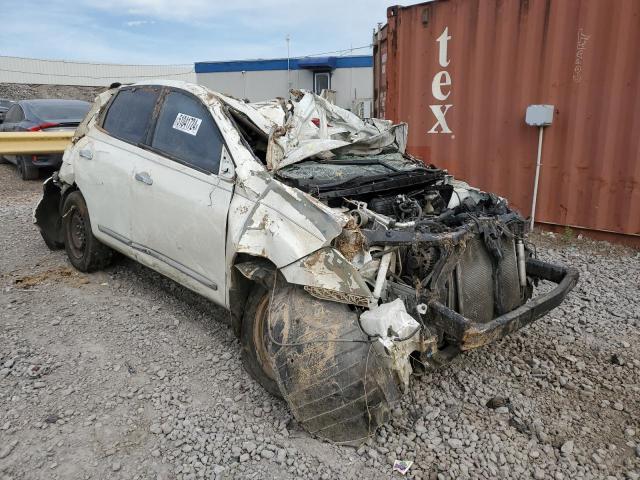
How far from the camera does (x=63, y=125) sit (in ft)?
32.5

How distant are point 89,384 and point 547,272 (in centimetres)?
311

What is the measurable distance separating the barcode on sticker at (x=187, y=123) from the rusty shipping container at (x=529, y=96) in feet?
14.4

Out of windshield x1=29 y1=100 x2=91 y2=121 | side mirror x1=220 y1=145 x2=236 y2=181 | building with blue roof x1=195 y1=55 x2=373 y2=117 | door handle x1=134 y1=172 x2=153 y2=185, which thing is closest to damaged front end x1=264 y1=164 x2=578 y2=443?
side mirror x1=220 y1=145 x2=236 y2=181

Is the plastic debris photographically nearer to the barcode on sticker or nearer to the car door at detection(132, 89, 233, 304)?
the car door at detection(132, 89, 233, 304)

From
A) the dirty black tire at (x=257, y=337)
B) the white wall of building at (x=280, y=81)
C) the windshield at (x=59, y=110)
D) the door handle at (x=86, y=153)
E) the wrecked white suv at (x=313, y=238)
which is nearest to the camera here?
the wrecked white suv at (x=313, y=238)

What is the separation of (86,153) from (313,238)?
2.83 meters

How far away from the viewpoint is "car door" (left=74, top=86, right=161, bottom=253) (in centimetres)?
415

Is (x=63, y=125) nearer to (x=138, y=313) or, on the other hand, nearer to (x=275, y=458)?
(x=138, y=313)

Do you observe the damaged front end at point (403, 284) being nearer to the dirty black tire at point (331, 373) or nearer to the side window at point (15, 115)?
the dirty black tire at point (331, 373)

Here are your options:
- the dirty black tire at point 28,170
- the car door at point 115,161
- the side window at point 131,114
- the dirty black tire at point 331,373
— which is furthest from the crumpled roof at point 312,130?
the dirty black tire at point 28,170

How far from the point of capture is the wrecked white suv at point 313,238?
8.86ft

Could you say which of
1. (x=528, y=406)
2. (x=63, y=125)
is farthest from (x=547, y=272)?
(x=63, y=125)

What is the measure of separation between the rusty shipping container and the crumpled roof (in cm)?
252

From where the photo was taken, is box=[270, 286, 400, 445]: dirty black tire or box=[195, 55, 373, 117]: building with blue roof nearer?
box=[270, 286, 400, 445]: dirty black tire
